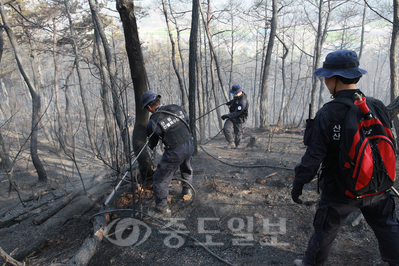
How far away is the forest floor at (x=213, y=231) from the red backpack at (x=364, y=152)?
118 centimetres

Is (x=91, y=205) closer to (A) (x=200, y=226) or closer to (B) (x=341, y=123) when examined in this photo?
(A) (x=200, y=226)

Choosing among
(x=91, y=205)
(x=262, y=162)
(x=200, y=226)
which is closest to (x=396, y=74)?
(x=262, y=162)

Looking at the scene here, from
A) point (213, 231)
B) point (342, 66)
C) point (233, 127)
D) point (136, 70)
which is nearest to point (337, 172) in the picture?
point (342, 66)

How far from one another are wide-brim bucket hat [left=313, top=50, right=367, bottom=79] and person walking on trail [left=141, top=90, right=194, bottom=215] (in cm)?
204

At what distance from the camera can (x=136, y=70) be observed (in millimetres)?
3992

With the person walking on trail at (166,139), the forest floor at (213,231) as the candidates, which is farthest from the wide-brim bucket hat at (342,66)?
the person walking on trail at (166,139)

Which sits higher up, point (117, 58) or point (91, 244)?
point (117, 58)

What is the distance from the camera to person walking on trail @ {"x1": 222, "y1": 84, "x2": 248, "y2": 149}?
664 centimetres

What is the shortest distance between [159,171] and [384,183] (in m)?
2.61

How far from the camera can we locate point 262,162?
546cm

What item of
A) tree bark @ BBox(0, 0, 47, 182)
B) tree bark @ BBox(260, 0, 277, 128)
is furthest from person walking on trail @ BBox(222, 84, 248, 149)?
tree bark @ BBox(0, 0, 47, 182)

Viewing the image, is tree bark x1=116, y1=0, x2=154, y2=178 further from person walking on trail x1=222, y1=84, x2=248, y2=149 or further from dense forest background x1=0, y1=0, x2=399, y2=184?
person walking on trail x1=222, y1=84, x2=248, y2=149

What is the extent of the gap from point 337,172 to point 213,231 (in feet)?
6.12

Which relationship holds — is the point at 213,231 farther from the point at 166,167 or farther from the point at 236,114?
the point at 236,114
